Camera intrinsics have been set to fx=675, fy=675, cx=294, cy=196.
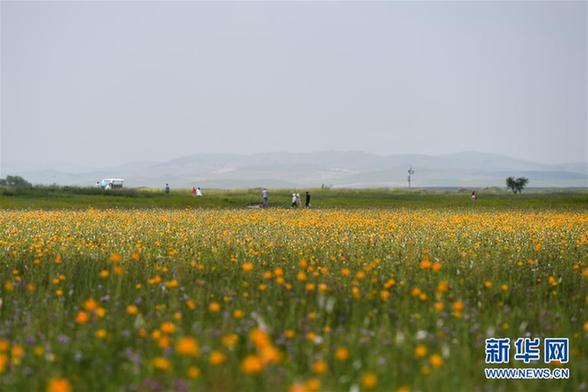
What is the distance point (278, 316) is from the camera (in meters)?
9.34

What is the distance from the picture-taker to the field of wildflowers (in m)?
6.56

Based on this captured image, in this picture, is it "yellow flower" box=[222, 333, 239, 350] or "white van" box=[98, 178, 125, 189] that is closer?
"yellow flower" box=[222, 333, 239, 350]

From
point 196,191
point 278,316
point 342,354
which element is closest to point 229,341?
point 342,354

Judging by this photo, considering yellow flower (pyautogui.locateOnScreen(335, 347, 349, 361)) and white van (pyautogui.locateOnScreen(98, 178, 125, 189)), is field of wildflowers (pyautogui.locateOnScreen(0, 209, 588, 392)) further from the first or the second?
white van (pyautogui.locateOnScreen(98, 178, 125, 189))

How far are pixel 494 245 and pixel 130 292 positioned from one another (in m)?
10.5

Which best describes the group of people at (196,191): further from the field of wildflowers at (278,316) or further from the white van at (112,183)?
the field of wildflowers at (278,316)

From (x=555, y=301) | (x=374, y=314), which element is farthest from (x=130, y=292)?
(x=555, y=301)

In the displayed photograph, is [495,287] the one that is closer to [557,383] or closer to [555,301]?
[555,301]

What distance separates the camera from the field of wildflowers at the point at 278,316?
21.5 feet

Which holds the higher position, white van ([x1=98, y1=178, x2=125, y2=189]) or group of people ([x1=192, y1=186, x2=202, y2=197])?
white van ([x1=98, y1=178, x2=125, y2=189])

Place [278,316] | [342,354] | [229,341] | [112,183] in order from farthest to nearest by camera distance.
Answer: [112,183], [278,316], [229,341], [342,354]

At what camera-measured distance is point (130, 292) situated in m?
10.8

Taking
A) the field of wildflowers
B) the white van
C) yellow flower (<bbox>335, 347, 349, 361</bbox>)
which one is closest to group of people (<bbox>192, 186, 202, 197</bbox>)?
the white van

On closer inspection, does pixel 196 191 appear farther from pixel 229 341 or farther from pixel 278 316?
pixel 229 341
